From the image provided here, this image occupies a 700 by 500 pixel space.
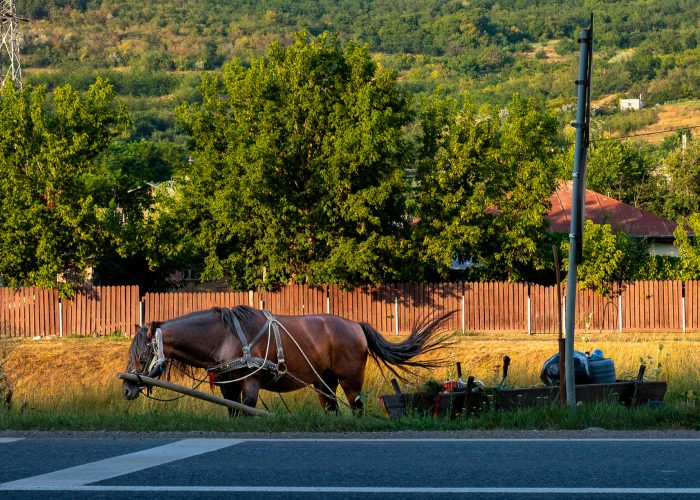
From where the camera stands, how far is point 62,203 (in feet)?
151

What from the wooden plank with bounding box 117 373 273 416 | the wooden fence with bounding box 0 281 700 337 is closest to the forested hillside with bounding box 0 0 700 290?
the wooden fence with bounding box 0 281 700 337

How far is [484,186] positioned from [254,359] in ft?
112

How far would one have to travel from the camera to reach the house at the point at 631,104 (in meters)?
175

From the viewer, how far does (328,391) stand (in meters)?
15.5

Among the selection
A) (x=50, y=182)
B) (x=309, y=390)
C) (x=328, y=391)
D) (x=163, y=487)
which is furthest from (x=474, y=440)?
(x=50, y=182)

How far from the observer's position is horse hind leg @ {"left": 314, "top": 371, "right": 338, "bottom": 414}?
15.4 metres

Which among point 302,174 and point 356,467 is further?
point 302,174

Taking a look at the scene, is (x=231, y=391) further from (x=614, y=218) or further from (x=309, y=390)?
(x=614, y=218)

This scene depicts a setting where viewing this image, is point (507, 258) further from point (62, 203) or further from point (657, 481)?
point (657, 481)

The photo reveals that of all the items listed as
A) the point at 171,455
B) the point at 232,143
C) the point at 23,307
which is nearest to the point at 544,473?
the point at 171,455

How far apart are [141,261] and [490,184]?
52.9ft

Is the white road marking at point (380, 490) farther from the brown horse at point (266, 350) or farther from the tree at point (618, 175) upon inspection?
the tree at point (618, 175)

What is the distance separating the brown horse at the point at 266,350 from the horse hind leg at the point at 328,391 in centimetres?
1

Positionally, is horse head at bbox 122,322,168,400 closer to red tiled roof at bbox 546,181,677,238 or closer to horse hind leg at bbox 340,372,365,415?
horse hind leg at bbox 340,372,365,415
